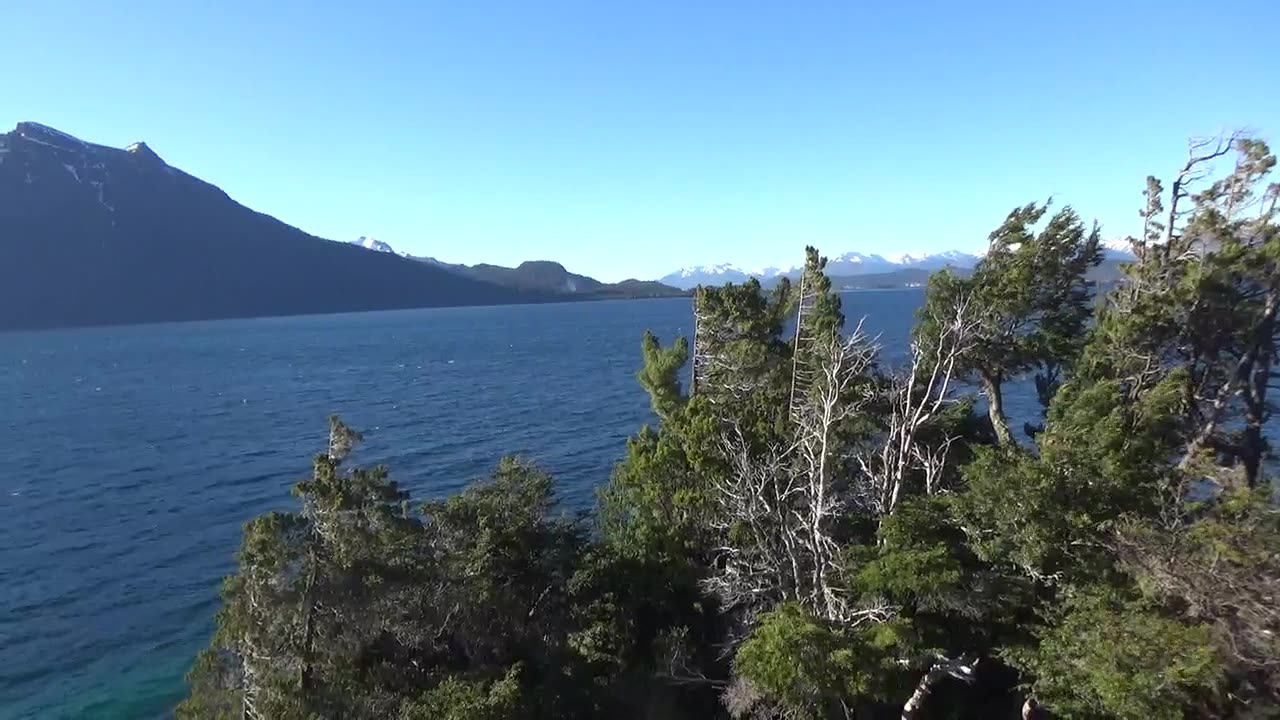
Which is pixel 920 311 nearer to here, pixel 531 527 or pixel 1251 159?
pixel 1251 159

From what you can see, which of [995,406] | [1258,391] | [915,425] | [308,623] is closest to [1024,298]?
[995,406]

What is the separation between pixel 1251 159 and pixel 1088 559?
42.6ft

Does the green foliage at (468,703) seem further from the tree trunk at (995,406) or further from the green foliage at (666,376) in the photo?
the tree trunk at (995,406)

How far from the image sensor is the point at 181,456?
56281 millimetres

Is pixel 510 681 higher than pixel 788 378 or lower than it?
lower

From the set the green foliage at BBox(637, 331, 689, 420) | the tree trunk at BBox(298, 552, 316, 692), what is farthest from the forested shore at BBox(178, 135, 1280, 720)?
the green foliage at BBox(637, 331, 689, 420)

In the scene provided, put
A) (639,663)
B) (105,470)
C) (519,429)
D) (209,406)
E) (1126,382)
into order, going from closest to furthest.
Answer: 1. (639,663)
2. (1126,382)
3. (105,470)
4. (519,429)
5. (209,406)

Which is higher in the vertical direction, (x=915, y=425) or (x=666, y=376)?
(x=666, y=376)

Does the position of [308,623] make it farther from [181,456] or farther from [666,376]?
[181,456]

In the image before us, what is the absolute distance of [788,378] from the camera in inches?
1216

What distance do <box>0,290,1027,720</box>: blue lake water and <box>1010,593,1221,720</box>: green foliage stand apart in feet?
67.8

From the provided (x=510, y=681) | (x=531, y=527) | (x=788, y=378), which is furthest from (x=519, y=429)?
(x=510, y=681)

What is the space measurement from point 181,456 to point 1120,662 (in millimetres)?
57127

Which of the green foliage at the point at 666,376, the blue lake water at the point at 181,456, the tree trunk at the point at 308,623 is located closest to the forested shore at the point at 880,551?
the tree trunk at the point at 308,623
